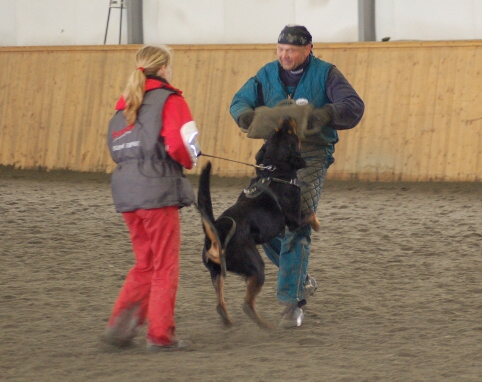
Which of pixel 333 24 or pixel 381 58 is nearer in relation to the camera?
pixel 381 58

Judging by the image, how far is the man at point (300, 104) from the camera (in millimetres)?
4918

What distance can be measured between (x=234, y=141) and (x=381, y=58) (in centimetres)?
226

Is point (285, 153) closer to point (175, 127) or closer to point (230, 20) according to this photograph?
point (175, 127)

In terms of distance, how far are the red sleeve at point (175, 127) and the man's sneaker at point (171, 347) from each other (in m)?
0.91

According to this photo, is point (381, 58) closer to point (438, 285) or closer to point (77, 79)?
point (77, 79)

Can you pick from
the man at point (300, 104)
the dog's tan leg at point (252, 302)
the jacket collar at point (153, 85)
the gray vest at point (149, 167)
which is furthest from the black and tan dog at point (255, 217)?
the jacket collar at point (153, 85)

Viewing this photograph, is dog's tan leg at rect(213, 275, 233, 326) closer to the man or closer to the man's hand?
the man

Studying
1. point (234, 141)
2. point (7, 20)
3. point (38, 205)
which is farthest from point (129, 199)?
point (7, 20)

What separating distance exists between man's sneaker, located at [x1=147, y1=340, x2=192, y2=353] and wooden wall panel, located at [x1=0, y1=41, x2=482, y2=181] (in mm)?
7204

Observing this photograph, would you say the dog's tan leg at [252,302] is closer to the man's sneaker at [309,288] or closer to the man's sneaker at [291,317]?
the man's sneaker at [291,317]

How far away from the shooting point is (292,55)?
496 centimetres

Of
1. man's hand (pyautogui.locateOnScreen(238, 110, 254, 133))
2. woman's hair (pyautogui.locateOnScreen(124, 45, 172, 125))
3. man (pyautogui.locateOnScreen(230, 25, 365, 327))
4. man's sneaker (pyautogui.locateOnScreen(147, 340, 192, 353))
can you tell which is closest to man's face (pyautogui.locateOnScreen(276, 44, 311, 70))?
man (pyautogui.locateOnScreen(230, 25, 365, 327))

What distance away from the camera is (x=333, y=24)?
12.9 meters

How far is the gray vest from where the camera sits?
429cm
